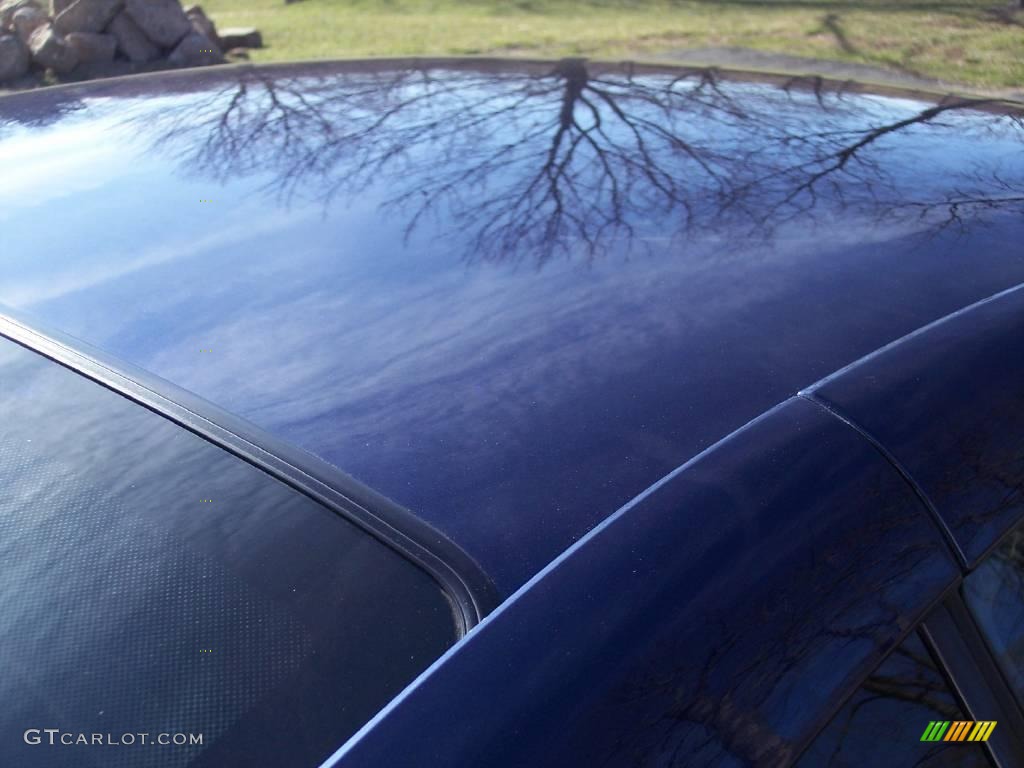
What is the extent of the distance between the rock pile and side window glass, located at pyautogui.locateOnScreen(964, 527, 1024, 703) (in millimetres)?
12940

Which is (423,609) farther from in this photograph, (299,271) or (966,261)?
(966,261)

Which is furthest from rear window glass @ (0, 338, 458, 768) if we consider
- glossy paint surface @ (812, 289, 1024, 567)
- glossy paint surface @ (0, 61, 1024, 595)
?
glossy paint surface @ (812, 289, 1024, 567)

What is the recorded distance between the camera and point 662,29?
13.6 metres

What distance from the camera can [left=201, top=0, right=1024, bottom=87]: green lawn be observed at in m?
11.8

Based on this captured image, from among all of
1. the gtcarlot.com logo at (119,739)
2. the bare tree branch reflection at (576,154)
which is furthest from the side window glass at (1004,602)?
the gtcarlot.com logo at (119,739)

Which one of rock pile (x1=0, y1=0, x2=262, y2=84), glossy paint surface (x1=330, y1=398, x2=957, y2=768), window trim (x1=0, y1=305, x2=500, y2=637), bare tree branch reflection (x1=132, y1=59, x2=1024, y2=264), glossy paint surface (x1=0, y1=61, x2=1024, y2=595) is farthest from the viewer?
rock pile (x1=0, y1=0, x2=262, y2=84)

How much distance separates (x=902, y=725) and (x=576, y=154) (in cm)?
135

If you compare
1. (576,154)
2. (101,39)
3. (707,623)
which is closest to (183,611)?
(707,623)

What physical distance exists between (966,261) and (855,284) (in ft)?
0.84

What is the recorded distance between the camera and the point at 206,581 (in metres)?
1.18

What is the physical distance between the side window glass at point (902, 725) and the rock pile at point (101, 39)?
42.8 feet

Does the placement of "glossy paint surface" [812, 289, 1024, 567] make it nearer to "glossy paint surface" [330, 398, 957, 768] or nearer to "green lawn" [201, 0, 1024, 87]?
"glossy paint surface" [330, 398, 957, 768]

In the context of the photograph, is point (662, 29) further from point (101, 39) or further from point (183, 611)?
point (183, 611)

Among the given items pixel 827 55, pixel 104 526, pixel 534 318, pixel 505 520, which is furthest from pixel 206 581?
pixel 827 55
